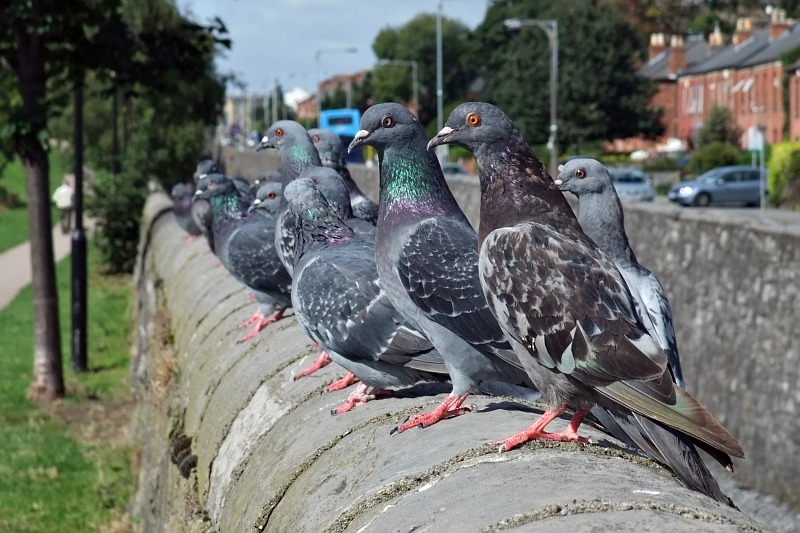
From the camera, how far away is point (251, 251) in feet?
22.5

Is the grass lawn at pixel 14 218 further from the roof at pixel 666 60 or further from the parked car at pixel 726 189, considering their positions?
the roof at pixel 666 60

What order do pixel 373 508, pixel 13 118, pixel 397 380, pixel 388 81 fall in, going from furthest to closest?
pixel 388 81 → pixel 13 118 → pixel 397 380 → pixel 373 508

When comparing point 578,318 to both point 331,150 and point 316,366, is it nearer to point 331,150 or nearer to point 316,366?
point 316,366

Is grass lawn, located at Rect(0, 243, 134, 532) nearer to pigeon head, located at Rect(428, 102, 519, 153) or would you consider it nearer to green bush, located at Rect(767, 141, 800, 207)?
pigeon head, located at Rect(428, 102, 519, 153)

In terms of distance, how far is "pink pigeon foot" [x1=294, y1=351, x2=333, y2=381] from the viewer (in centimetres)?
493

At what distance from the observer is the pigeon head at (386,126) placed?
4488 mm

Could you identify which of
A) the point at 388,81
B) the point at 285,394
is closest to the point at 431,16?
the point at 388,81

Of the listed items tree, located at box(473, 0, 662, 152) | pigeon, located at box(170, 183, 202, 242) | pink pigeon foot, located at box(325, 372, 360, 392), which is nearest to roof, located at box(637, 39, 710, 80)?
tree, located at box(473, 0, 662, 152)

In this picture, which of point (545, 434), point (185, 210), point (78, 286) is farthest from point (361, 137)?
point (78, 286)

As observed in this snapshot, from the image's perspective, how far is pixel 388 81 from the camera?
384ft

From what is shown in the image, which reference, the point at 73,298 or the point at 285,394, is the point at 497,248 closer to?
the point at 285,394

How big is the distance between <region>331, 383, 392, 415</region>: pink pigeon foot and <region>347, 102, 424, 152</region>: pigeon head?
2.93ft

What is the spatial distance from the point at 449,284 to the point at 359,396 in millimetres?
540

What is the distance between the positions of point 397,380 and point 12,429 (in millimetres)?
9202
